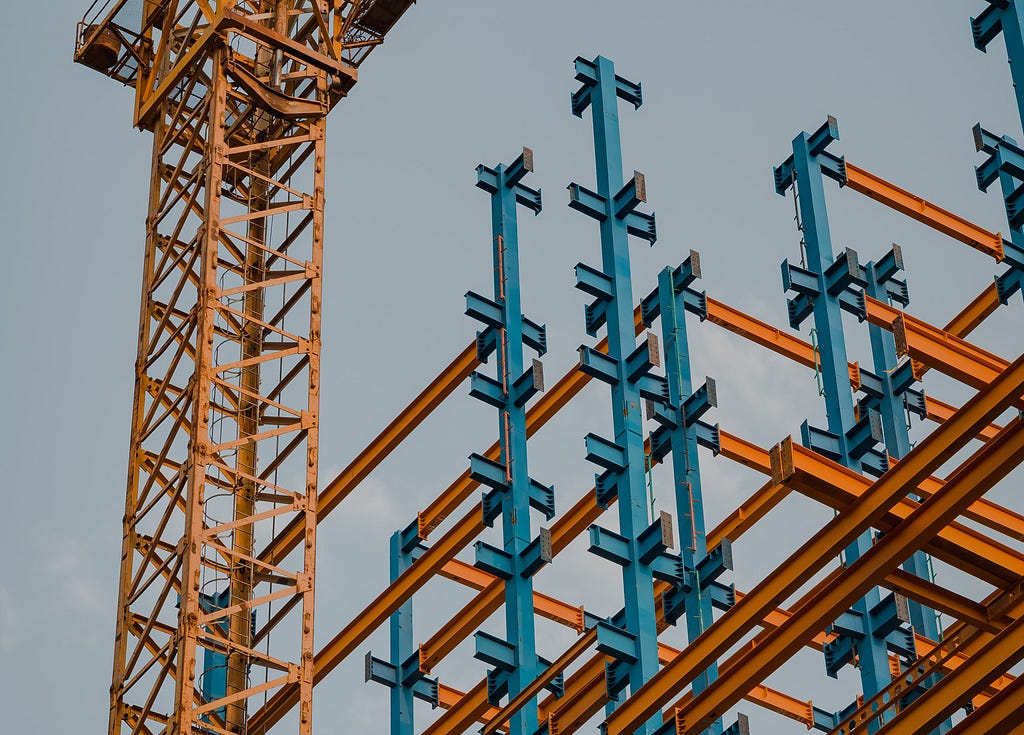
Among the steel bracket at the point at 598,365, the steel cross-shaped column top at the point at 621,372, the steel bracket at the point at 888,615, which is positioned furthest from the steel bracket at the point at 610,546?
the steel bracket at the point at 888,615

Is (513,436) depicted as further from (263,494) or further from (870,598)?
(870,598)

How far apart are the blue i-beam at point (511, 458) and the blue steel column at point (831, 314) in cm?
352

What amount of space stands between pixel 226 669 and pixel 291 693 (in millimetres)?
1381

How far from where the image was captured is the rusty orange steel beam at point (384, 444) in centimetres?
3073

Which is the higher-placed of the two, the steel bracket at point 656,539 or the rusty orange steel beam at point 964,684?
the steel bracket at point 656,539

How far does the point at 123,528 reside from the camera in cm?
3000

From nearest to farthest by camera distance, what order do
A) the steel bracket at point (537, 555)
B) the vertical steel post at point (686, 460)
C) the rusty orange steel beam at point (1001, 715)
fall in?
1. the rusty orange steel beam at point (1001, 715)
2. the vertical steel post at point (686, 460)
3. the steel bracket at point (537, 555)

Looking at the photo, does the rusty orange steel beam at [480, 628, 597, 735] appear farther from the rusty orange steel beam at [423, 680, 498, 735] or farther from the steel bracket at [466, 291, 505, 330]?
the steel bracket at [466, 291, 505, 330]

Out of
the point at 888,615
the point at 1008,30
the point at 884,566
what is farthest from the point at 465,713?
the point at 1008,30

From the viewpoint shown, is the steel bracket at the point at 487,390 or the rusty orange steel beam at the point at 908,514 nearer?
the rusty orange steel beam at the point at 908,514

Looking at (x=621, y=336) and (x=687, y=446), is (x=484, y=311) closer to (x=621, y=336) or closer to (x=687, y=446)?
(x=621, y=336)

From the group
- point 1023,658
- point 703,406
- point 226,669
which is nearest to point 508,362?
point 703,406

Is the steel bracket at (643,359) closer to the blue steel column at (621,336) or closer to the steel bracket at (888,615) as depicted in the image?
the blue steel column at (621,336)

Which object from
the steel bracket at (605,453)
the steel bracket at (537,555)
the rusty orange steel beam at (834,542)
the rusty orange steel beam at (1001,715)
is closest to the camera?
the rusty orange steel beam at (1001,715)
